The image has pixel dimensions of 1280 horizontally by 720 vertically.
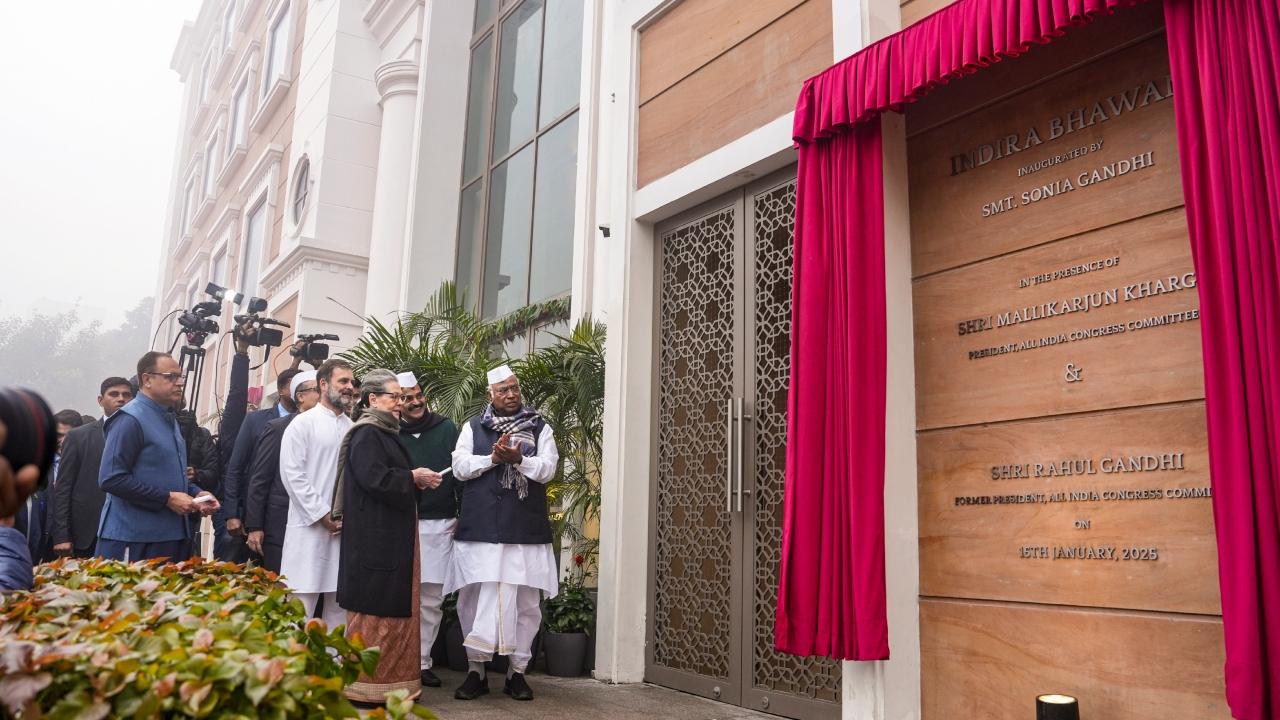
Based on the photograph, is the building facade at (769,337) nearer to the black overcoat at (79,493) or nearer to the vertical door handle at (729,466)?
the vertical door handle at (729,466)

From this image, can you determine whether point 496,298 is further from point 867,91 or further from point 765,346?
point 867,91

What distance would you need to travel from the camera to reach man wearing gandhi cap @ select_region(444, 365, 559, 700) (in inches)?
201

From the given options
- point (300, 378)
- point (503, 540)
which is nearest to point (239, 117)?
point (300, 378)

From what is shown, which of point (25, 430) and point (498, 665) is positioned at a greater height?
point (25, 430)

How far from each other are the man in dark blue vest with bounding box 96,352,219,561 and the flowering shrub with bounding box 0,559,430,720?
3.07 meters

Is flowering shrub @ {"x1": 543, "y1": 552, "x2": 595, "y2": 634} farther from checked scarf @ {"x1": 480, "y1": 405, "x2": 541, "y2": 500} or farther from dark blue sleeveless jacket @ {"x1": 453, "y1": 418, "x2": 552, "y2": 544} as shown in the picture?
checked scarf @ {"x1": 480, "y1": 405, "x2": 541, "y2": 500}

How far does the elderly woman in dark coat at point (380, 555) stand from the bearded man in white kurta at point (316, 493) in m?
0.37

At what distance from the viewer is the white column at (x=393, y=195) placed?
1150 cm

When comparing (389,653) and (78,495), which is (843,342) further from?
(78,495)

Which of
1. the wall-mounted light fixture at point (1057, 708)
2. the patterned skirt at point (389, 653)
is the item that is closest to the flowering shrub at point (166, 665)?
the wall-mounted light fixture at point (1057, 708)

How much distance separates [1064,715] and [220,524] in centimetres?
564

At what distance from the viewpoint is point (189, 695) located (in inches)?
53.0

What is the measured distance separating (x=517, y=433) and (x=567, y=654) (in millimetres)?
1478

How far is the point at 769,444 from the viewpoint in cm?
499
